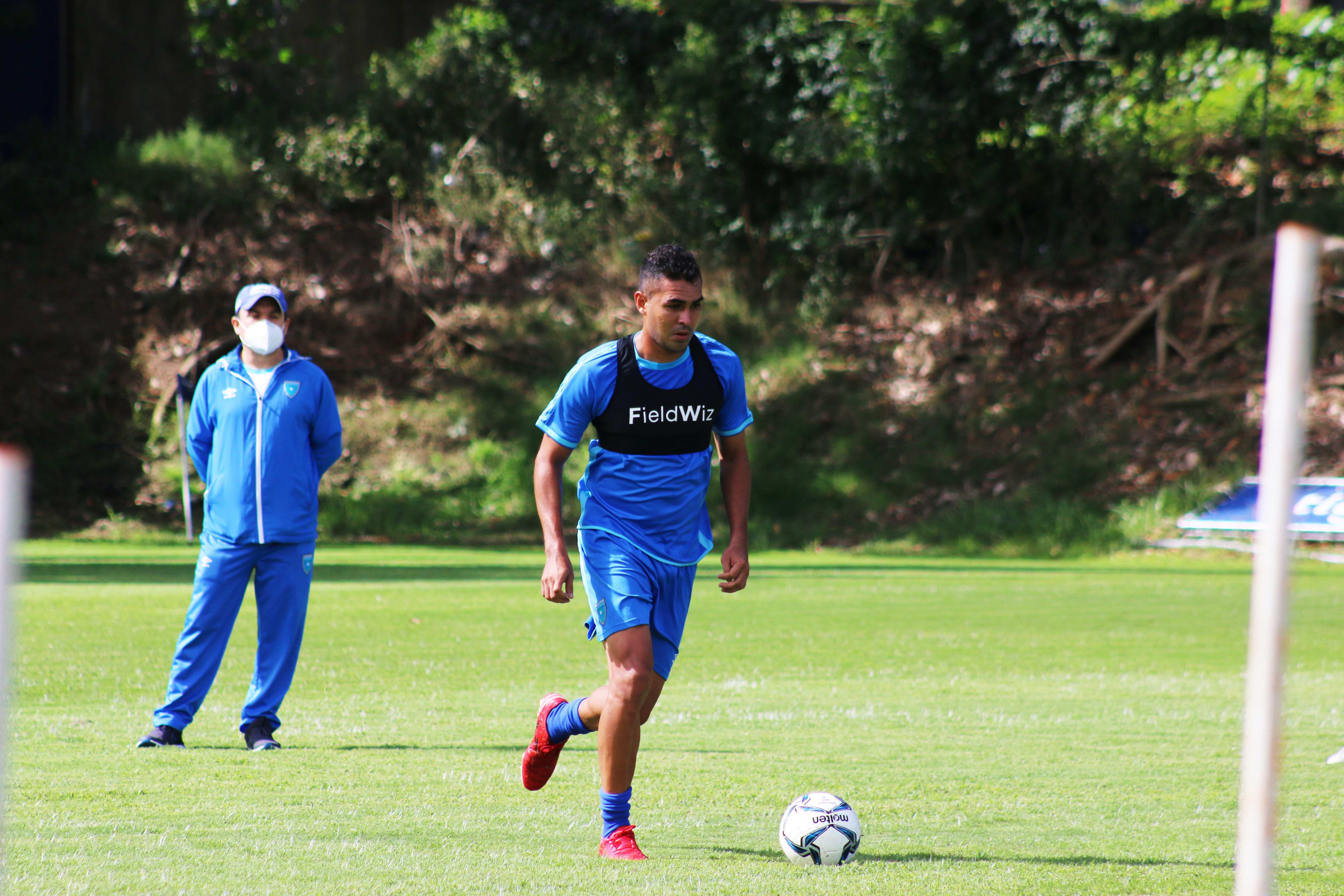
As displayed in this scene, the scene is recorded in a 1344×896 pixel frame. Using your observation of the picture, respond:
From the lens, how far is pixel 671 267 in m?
5.30

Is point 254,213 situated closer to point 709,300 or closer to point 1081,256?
point 709,300

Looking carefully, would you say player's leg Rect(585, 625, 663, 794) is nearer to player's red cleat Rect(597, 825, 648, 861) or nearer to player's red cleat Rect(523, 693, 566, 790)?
player's red cleat Rect(597, 825, 648, 861)

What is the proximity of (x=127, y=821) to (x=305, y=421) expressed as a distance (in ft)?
8.79

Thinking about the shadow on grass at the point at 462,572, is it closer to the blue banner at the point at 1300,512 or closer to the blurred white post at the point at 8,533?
the blue banner at the point at 1300,512

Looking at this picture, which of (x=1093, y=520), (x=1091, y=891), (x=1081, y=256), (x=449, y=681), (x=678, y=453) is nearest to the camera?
(x=1091, y=891)

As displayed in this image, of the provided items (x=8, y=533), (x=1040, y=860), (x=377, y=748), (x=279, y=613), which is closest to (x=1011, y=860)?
(x=1040, y=860)

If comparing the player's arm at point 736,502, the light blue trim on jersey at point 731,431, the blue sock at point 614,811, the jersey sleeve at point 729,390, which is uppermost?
the jersey sleeve at point 729,390

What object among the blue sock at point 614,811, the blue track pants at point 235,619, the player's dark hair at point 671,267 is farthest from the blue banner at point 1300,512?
the blue sock at point 614,811

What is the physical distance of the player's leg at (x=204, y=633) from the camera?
7.45 m

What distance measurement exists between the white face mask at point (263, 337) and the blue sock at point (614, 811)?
3460 millimetres

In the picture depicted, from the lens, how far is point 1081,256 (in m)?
30.4

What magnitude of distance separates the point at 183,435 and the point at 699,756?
73.2ft

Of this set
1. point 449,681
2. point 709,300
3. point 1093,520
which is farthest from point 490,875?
point 709,300

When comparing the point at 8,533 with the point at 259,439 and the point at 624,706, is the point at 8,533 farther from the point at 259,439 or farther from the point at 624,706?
the point at 259,439
